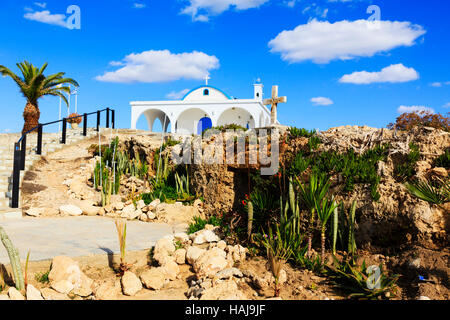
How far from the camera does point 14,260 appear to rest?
3945 millimetres

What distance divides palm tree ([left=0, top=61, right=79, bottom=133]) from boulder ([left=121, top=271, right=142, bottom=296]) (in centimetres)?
1887

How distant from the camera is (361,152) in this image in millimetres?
5914

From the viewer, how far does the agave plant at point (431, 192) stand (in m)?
4.32

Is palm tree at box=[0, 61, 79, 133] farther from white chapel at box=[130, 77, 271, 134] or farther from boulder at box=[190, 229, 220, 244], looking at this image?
boulder at box=[190, 229, 220, 244]

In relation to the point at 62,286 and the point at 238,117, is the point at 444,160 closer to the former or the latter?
the point at 62,286

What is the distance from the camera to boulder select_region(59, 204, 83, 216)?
26.3 ft

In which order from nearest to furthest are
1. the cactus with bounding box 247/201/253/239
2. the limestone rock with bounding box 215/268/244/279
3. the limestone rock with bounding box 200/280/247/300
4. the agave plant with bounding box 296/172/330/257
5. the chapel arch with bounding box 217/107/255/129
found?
1. the limestone rock with bounding box 200/280/247/300
2. the limestone rock with bounding box 215/268/244/279
3. the agave plant with bounding box 296/172/330/257
4. the cactus with bounding box 247/201/253/239
5. the chapel arch with bounding box 217/107/255/129

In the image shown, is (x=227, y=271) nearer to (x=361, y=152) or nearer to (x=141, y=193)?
(x=361, y=152)

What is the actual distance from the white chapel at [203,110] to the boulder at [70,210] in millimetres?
15464

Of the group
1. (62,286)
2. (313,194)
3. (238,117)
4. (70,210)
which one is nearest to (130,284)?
(62,286)

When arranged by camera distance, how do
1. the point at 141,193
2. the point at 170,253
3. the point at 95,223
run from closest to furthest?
the point at 170,253 → the point at 95,223 → the point at 141,193

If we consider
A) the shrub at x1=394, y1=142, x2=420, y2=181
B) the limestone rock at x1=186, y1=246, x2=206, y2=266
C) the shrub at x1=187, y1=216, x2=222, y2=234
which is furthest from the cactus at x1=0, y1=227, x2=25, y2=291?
the shrub at x1=394, y1=142, x2=420, y2=181

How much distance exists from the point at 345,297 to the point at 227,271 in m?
1.49
